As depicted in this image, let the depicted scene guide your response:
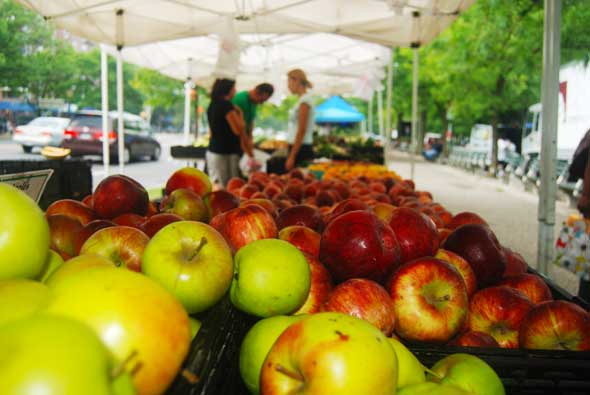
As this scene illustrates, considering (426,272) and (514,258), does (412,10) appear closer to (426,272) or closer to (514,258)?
(514,258)

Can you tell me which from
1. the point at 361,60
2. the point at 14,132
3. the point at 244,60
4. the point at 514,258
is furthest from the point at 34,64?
the point at 514,258

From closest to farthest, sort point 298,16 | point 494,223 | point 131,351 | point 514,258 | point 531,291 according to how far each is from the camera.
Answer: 1. point 131,351
2. point 531,291
3. point 514,258
4. point 298,16
5. point 494,223

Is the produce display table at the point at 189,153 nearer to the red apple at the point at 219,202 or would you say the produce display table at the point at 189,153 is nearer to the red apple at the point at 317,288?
the red apple at the point at 219,202

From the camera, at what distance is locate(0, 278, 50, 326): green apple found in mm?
886

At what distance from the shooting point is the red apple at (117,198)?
2318 mm

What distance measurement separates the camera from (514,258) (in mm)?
2275

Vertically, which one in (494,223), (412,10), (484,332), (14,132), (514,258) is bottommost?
(494,223)

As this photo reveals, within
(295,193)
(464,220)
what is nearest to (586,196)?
(464,220)

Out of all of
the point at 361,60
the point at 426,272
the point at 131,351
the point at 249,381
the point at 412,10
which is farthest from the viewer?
the point at 361,60

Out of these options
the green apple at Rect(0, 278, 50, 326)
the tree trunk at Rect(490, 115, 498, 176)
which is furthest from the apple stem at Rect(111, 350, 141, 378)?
the tree trunk at Rect(490, 115, 498, 176)

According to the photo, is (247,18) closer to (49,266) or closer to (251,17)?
(251,17)

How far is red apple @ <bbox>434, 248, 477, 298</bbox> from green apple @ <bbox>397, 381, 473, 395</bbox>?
0.93 metres

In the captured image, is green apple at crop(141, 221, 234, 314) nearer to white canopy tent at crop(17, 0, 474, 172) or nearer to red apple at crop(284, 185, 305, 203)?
red apple at crop(284, 185, 305, 203)

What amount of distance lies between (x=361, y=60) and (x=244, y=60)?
3.18 metres
